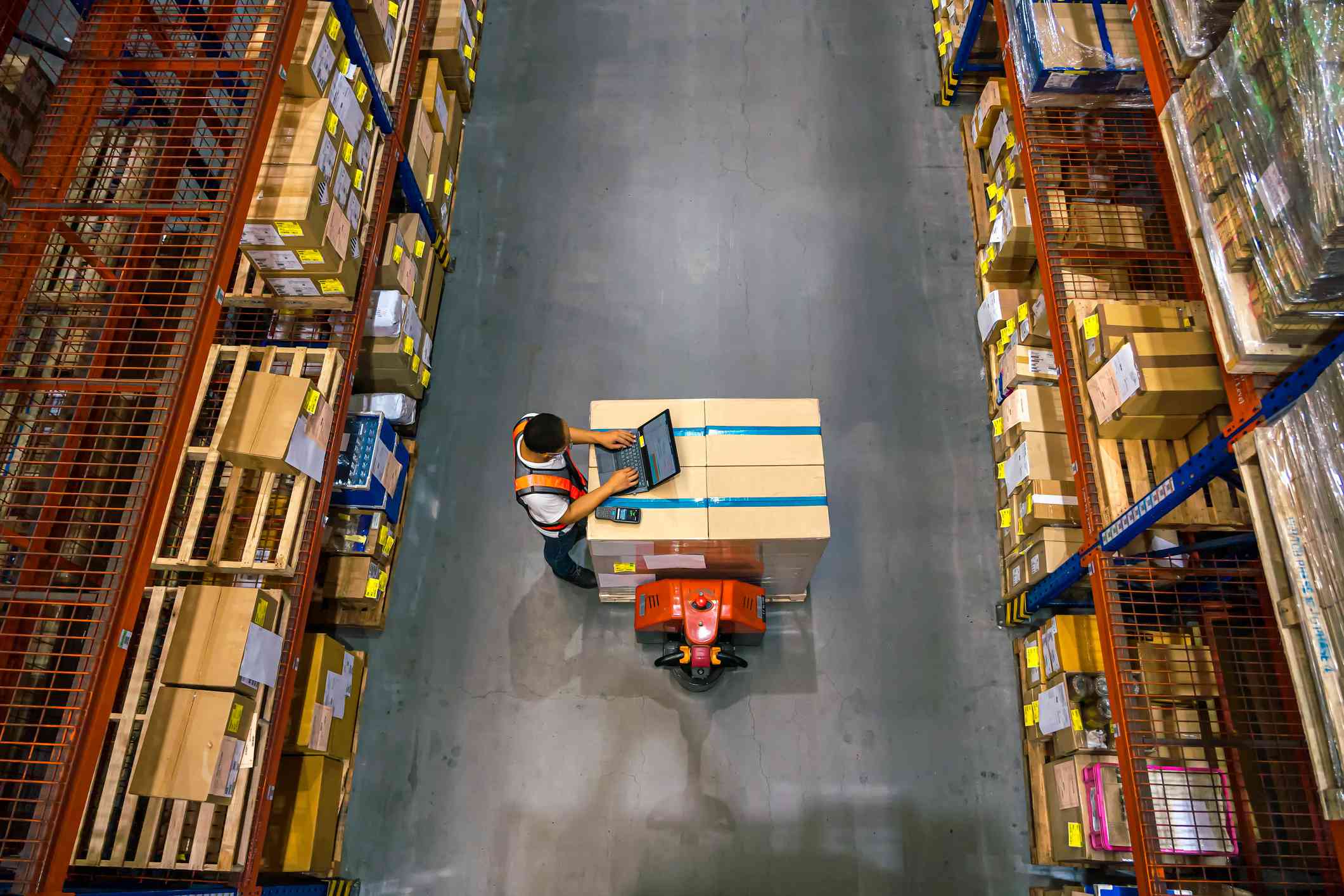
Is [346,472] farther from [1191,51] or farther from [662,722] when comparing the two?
[1191,51]

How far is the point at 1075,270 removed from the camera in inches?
209

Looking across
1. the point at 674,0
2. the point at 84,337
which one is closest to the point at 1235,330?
the point at 84,337

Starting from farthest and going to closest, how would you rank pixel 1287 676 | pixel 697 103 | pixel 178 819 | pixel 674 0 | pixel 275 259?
pixel 674 0 < pixel 697 103 < pixel 275 259 < pixel 1287 676 < pixel 178 819

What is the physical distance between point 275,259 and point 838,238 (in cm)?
434

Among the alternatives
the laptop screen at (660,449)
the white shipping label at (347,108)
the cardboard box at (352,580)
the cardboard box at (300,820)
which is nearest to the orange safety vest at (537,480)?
the laptop screen at (660,449)

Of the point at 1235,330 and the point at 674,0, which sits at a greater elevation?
the point at 674,0

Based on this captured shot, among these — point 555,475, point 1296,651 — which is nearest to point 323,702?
point 555,475

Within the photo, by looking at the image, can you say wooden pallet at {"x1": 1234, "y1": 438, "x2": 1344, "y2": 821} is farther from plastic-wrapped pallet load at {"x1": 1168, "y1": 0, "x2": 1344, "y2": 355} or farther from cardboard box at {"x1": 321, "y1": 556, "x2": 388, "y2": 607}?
cardboard box at {"x1": 321, "y1": 556, "x2": 388, "y2": 607}

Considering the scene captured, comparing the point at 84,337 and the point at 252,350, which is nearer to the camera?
the point at 84,337

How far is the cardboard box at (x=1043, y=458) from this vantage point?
17.5 ft

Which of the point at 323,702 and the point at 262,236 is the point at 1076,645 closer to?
the point at 323,702

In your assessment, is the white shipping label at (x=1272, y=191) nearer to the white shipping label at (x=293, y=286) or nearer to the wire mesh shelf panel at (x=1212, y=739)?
the wire mesh shelf panel at (x=1212, y=739)

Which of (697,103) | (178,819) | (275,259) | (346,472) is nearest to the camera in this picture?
(178,819)

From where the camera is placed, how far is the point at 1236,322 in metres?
3.48
